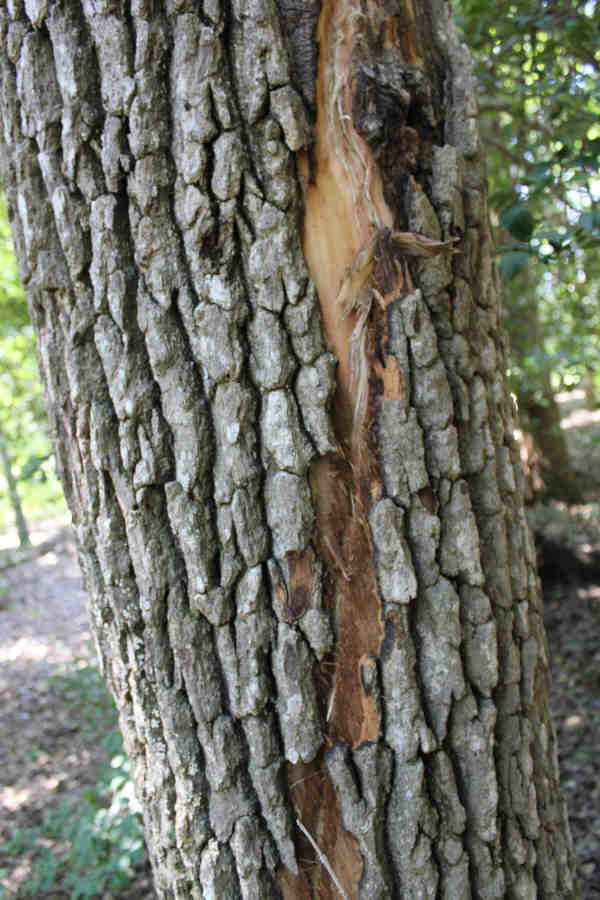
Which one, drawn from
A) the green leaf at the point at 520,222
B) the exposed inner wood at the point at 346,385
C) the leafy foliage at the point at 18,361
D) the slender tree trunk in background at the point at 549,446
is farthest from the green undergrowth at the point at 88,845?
the slender tree trunk in background at the point at 549,446

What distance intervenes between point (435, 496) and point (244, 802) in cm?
67

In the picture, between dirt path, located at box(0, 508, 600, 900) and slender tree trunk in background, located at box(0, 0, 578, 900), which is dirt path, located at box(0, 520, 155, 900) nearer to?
dirt path, located at box(0, 508, 600, 900)

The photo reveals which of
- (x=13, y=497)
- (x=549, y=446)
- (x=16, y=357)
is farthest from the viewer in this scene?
(x=13, y=497)

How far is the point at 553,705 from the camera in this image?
3.69 m

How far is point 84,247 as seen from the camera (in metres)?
1.20

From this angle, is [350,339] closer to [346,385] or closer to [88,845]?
[346,385]

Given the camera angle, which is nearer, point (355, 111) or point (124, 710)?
point (355, 111)

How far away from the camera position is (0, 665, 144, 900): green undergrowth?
9.05 ft

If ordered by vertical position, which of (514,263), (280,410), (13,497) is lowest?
(280,410)

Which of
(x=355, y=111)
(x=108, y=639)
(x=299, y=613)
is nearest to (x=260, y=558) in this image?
(x=299, y=613)

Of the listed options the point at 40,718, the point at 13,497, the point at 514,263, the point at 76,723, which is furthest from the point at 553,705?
the point at 13,497

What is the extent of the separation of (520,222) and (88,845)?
9.83 feet

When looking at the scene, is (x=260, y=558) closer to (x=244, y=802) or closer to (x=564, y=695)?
(x=244, y=802)

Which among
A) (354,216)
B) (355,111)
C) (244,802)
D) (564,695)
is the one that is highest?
(355,111)
